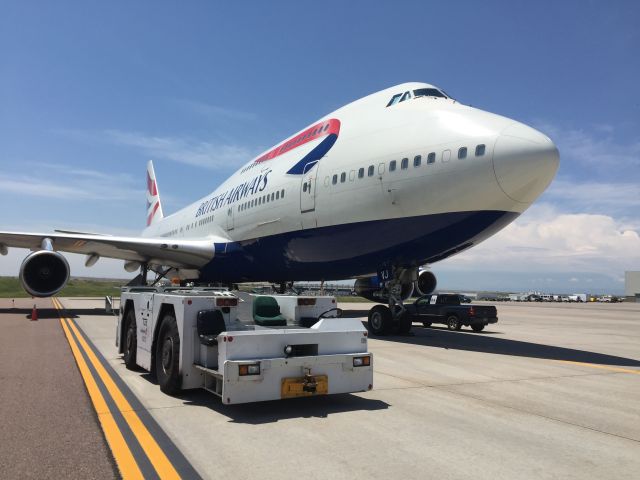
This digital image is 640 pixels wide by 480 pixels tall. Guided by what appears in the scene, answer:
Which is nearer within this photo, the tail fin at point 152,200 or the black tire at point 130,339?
the black tire at point 130,339

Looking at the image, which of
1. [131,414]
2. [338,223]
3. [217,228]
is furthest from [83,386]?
[217,228]

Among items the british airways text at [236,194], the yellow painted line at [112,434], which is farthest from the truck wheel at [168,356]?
the british airways text at [236,194]

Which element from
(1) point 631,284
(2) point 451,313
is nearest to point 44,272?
(2) point 451,313

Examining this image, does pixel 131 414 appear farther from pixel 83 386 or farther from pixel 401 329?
pixel 401 329

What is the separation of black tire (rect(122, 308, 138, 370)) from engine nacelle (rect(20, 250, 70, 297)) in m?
11.8

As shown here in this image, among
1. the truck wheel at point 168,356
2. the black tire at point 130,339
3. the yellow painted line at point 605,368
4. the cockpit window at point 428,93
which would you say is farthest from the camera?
the cockpit window at point 428,93

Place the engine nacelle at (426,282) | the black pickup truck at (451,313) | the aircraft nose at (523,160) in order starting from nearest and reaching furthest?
1. the aircraft nose at (523,160)
2. the black pickup truck at (451,313)
3. the engine nacelle at (426,282)

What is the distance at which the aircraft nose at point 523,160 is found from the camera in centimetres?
1075

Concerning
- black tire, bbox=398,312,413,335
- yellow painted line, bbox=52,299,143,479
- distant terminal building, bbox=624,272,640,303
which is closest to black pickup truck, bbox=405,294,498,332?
black tire, bbox=398,312,413,335

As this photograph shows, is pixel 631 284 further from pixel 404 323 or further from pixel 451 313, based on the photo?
pixel 404 323

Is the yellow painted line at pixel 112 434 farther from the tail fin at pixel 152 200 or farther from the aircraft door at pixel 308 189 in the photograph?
the tail fin at pixel 152 200

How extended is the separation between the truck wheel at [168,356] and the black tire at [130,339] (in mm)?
1516

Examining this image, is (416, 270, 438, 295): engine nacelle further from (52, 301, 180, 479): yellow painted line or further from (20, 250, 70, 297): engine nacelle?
Answer: (52, 301, 180, 479): yellow painted line

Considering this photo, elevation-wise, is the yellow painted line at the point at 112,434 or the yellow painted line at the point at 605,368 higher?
the yellow painted line at the point at 112,434
